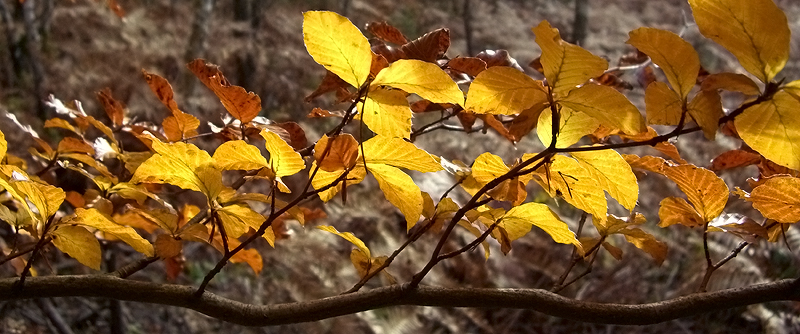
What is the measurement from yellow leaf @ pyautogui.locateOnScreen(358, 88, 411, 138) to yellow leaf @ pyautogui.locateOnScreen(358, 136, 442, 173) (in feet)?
0.04

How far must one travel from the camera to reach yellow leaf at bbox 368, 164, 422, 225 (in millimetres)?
344

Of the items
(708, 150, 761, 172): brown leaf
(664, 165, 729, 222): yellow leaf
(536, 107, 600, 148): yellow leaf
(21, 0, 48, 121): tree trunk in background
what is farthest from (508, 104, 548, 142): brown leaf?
(21, 0, 48, 121): tree trunk in background

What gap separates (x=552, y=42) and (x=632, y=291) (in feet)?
8.05

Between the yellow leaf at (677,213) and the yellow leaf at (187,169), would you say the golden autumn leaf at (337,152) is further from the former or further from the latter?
the yellow leaf at (677,213)

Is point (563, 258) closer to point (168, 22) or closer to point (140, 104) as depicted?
point (140, 104)

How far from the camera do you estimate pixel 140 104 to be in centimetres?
309

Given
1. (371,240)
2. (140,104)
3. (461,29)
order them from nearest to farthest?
(371,240) → (140,104) → (461,29)

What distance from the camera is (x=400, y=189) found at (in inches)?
13.8

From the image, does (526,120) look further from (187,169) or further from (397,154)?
(187,169)

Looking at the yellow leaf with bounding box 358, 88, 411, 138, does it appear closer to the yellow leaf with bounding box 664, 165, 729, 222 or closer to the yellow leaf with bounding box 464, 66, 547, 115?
the yellow leaf with bounding box 464, 66, 547, 115

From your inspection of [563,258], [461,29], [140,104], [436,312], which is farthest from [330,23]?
[461,29]

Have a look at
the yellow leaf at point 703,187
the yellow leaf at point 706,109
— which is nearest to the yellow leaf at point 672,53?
the yellow leaf at point 706,109

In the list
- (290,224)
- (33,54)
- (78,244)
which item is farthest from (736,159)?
(33,54)

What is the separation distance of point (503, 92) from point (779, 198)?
8.1 inches
